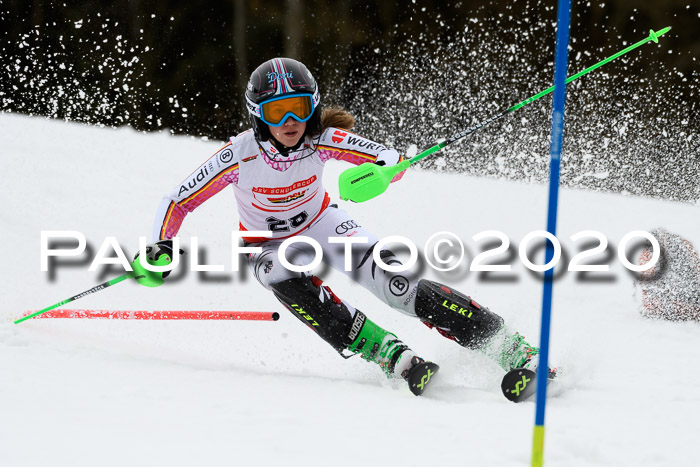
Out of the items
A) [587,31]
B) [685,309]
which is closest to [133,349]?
[685,309]

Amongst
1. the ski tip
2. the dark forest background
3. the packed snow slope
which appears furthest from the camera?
the dark forest background

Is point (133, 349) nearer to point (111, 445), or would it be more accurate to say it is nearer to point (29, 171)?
point (111, 445)

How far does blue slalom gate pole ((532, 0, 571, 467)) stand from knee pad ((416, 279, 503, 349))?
132 centimetres

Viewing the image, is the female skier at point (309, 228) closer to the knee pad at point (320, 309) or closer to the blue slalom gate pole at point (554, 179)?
the knee pad at point (320, 309)

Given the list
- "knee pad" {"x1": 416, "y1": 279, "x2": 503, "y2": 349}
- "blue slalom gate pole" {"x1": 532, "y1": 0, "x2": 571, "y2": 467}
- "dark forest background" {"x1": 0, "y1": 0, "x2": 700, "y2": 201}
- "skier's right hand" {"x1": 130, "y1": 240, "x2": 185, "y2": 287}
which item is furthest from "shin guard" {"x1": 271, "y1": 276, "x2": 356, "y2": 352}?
"dark forest background" {"x1": 0, "y1": 0, "x2": 700, "y2": 201}

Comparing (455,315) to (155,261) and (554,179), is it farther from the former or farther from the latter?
(554,179)

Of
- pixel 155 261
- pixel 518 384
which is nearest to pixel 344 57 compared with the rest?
pixel 155 261

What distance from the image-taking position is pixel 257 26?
18234 mm

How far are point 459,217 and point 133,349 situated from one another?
401 centimetres

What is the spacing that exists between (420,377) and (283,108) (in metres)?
1.30

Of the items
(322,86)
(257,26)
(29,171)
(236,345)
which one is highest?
(257,26)

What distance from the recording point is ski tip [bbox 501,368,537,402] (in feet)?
9.46

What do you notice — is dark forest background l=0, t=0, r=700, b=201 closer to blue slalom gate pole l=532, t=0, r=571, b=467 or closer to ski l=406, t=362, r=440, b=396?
ski l=406, t=362, r=440, b=396

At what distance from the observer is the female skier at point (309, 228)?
3.23 meters
